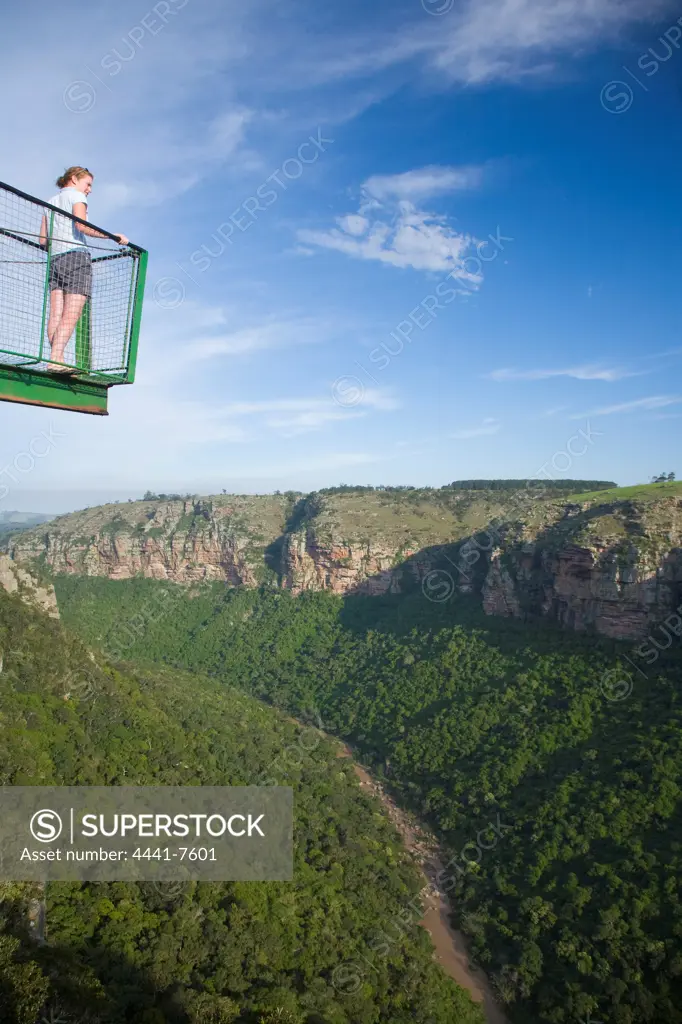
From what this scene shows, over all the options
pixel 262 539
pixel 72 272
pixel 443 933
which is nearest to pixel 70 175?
pixel 72 272

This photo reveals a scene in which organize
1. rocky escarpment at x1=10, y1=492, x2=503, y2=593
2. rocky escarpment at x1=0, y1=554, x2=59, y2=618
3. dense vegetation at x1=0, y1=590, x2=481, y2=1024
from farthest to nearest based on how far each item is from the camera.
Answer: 1. rocky escarpment at x1=10, y1=492, x2=503, y2=593
2. rocky escarpment at x1=0, y1=554, x2=59, y2=618
3. dense vegetation at x1=0, y1=590, x2=481, y2=1024

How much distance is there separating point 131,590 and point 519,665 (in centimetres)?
4499

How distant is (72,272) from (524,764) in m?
32.0

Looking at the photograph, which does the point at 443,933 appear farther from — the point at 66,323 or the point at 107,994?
the point at 66,323

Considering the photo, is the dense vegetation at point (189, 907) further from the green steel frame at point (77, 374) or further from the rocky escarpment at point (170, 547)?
the rocky escarpment at point (170, 547)

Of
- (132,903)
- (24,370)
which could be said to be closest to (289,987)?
(132,903)

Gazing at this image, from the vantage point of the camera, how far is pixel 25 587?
3166 cm

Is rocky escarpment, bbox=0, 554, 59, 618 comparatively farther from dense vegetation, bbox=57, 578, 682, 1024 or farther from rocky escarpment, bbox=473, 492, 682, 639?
rocky escarpment, bbox=473, 492, 682, 639

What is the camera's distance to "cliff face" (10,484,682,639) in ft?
114

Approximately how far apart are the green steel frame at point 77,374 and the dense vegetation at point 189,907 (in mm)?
11935

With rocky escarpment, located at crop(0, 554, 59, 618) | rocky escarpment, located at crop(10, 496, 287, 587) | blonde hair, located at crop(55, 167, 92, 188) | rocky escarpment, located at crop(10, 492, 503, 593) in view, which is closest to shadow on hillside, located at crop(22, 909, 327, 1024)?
blonde hair, located at crop(55, 167, 92, 188)

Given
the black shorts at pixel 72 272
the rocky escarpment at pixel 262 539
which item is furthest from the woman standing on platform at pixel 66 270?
the rocky escarpment at pixel 262 539

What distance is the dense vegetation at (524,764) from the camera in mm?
20406

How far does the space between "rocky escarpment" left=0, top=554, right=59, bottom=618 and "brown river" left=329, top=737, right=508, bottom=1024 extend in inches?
863
